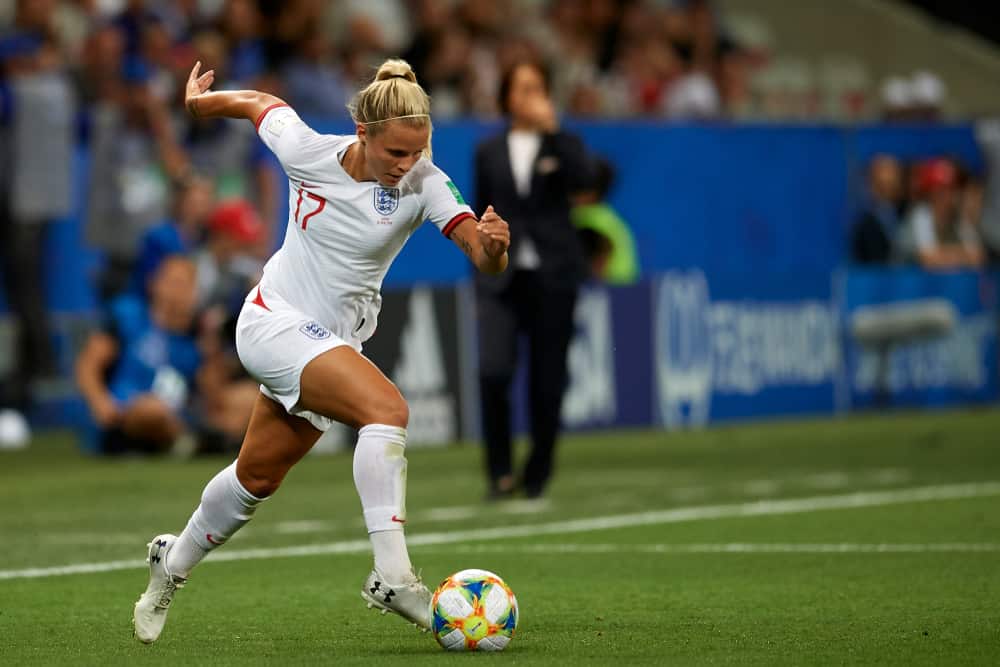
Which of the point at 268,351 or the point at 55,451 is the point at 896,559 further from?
the point at 55,451

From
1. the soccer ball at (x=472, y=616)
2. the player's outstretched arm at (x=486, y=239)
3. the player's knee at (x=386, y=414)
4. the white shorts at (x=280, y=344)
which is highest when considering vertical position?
the player's outstretched arm at (x=486, y=239)

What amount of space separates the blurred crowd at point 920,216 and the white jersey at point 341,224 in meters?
13.1

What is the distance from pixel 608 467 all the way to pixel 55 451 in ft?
14.1

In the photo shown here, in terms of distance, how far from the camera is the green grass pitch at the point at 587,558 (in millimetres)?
6590

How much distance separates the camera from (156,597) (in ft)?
22.3

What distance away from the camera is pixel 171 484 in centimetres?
1297

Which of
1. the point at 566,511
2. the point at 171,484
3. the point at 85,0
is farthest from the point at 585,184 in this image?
the point at 85,0

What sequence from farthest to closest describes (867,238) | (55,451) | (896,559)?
(867,238) → (55,451) → (896,559)

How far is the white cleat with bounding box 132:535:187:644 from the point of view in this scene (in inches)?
263

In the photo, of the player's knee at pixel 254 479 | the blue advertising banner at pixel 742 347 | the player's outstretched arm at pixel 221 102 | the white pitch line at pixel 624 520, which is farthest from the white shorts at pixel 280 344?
the blue advertising banner at pixel 742 347

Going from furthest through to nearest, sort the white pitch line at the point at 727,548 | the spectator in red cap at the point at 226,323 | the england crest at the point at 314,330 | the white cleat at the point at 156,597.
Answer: the spectator in red cap at the point at 226,323 < the white pitch line at the point at 727,548 < the england crest at the point at 314,330 < the white cleat at the point at 156,597

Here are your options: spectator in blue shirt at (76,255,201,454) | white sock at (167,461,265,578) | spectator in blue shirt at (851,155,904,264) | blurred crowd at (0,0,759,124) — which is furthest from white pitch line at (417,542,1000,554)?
spectator in blue shirt at (851,155,904,264)

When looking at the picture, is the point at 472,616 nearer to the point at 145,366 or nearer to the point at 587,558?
the point at 587,558

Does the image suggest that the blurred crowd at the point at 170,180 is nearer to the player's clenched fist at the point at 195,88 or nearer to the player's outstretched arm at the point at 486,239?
the player's clenched fist at the point at 195,88
